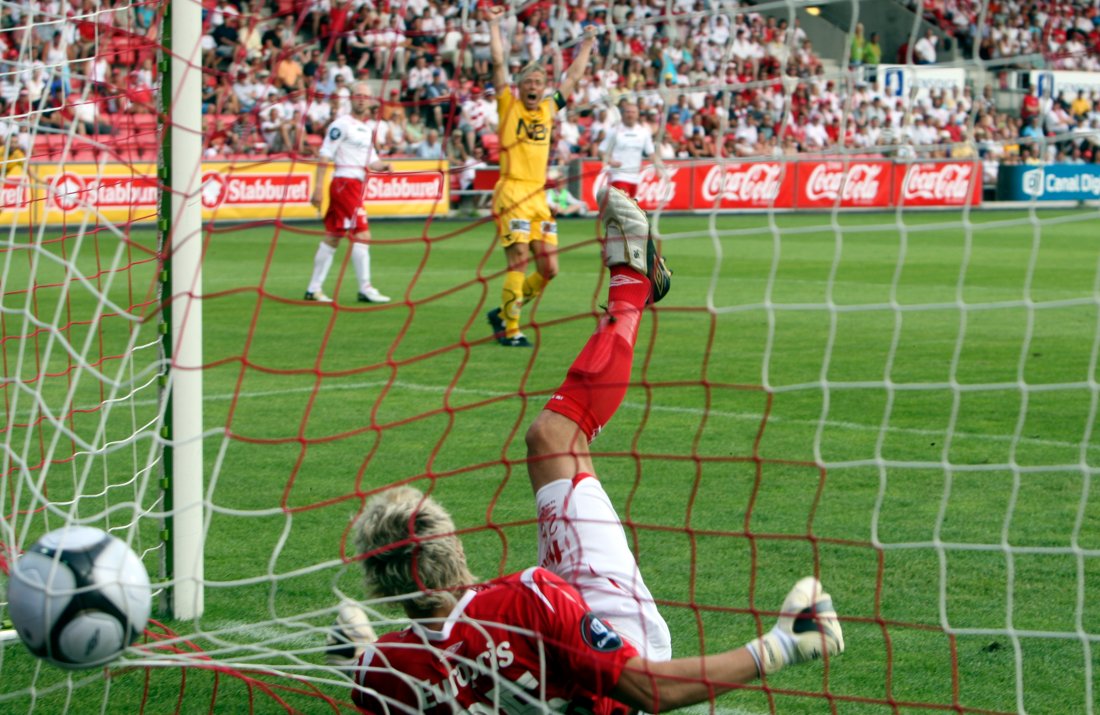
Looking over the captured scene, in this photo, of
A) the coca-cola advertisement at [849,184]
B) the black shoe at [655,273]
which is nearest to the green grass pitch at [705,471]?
the black shoe at [655,273]

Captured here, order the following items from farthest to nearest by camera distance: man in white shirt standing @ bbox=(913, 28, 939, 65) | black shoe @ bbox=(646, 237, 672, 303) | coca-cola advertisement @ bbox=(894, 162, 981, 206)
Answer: coca-cola advertisement @ bbox=(894, 162, 981, 206) → man in white shirt standing @ bbox=(913, 28, 939, 65) → black shoe @ bbox=(646, 237, 672, 303)

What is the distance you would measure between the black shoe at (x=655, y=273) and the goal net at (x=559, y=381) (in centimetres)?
21

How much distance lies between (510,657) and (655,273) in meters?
1.36

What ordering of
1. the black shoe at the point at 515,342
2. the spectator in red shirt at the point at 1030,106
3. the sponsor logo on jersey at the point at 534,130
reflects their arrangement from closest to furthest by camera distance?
the spectator in red shirt at the point at 1030,106 < the black shoe at the point at 515,342 < the sponsor logo on jersey at the point at 534,130

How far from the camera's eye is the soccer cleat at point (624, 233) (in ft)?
12.5

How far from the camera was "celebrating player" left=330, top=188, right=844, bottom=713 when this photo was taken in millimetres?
3012

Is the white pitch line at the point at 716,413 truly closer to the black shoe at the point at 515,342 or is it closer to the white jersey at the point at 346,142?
the black shoe at the point at 515,342

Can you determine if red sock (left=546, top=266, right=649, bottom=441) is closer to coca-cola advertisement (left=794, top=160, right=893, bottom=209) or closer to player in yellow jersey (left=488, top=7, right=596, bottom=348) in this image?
player in yellow jersey (left=488, top=7, right=596, bottom=348)

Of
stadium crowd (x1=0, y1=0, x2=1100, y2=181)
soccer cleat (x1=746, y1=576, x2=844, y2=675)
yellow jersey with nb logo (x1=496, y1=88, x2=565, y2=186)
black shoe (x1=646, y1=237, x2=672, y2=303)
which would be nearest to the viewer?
soccer cleat (x1=746, y1=576, x2=844, y2=675)

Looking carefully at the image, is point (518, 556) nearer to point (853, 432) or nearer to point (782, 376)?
point (853, 432)

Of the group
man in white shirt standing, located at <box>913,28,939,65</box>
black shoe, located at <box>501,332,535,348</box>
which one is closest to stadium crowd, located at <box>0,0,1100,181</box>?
black shoe, located at <box>501,332,535,348</box>

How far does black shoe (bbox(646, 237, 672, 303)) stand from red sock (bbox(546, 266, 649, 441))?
5 centimetres

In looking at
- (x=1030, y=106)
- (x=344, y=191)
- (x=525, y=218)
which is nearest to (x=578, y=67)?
(x=1030, y=106)

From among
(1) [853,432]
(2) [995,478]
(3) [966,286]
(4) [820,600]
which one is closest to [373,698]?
(4) [820,600]
